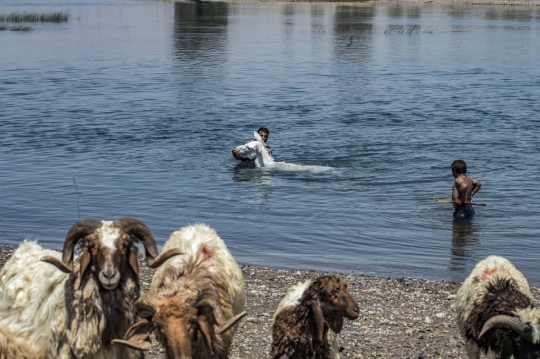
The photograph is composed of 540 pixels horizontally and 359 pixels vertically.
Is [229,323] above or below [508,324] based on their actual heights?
above

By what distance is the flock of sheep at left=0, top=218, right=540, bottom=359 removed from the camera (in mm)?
6414

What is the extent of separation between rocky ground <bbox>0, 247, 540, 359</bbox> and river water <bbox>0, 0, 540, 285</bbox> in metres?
1.26

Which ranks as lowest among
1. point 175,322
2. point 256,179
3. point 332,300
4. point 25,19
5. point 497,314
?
point 256,179

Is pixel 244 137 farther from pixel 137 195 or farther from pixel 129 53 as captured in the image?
pixel 129 53

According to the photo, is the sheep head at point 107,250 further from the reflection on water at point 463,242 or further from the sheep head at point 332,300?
the reflection on water at point 463,242

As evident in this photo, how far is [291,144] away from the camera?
76.6ft

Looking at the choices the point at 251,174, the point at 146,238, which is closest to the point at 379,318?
the point at 146,238

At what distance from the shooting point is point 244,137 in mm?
24656

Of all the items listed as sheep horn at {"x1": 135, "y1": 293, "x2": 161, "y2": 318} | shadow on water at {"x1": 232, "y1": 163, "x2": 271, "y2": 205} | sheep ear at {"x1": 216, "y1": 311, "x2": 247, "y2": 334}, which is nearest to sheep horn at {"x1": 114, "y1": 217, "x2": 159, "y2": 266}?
sheep horn at {"x1": 135, "y1": 293, "x2": 161, "y2": 318}

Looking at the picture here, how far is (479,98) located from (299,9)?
61009 millimetres

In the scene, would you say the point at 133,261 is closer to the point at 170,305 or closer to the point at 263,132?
the point at 170,305

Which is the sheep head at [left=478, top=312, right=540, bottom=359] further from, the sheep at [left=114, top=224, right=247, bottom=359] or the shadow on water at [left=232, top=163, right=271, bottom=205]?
the shadow on water at [left=232, top=163, right=271, bottom=205]

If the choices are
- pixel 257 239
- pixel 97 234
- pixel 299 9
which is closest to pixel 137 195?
pixel 257 239

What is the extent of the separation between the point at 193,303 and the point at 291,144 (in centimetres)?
1687
